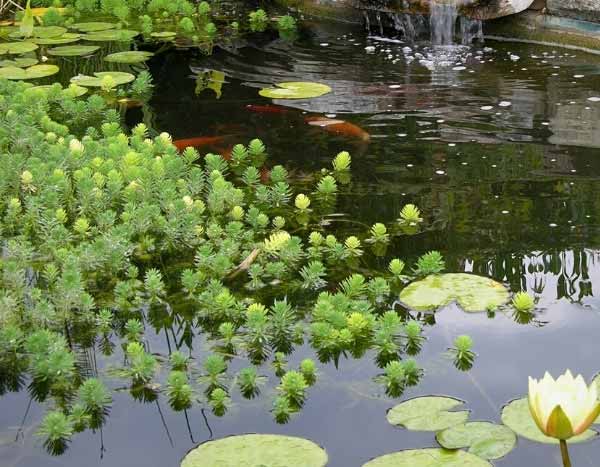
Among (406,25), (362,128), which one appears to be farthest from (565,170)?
(406,25)

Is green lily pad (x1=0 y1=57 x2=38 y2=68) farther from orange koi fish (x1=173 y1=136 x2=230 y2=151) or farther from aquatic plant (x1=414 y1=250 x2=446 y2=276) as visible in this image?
aquatic plant (x1=414 y1=250 x2=446 y2=276)

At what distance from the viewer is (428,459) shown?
3.07 m

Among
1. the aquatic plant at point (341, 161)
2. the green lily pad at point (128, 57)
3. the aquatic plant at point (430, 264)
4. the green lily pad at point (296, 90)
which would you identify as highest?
the green lily pad at point (128, 57)

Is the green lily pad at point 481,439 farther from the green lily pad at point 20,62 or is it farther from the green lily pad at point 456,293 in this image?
the green lily pad at point 20,62

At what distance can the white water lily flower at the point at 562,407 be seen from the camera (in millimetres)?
2090

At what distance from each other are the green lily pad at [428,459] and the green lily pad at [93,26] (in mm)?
6496

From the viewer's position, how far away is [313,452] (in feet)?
10.4

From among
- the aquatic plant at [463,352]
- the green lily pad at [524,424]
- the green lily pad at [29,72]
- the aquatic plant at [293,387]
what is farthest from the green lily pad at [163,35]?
the green lily pad at [524,424]

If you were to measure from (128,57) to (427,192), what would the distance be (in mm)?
3507

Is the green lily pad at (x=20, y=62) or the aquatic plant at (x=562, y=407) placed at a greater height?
the green lily pad at (x=20, y=62)

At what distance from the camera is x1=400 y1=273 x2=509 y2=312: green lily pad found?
13.4 feet

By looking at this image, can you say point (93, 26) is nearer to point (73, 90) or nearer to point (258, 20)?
point (258, 20)

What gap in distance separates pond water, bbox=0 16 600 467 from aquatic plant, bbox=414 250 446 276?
140 mm

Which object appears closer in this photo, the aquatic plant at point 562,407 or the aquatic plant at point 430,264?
the aquatic plant at point 562,407
